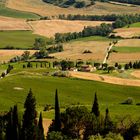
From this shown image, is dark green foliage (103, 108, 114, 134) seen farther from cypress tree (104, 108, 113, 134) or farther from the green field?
the green field

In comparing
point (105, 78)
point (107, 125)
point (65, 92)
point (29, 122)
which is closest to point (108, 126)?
point (107, 125)

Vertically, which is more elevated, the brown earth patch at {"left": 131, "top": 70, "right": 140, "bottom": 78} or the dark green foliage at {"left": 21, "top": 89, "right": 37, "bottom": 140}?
the dark green foliage at {"left": 21, "top": 89, "right": 37, "bottom": 140}

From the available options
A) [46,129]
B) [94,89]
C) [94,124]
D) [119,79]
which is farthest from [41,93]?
[94,124]

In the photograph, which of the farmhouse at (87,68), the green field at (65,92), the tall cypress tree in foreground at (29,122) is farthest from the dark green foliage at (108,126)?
the farmhouse at (87,68)

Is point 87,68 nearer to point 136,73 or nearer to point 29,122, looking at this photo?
point 136,73

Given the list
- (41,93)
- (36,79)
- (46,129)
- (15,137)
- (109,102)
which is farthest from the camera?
(36,79)

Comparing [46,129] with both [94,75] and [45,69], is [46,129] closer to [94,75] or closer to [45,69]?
[94,75]

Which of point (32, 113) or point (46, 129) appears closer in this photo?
point (32, 113)

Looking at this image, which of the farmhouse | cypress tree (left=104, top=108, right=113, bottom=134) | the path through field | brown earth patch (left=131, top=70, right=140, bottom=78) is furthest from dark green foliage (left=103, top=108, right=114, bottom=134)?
the farmhouse
